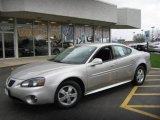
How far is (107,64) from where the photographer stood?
7270 millimetres

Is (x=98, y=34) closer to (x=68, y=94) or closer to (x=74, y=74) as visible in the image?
(x=74, y=74)

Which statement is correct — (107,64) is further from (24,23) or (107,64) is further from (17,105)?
(24,23)

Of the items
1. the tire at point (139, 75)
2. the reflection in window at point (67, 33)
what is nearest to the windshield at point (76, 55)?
the tire at point (139, 75)

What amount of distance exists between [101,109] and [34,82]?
1.61 metres

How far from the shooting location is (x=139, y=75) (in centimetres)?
868

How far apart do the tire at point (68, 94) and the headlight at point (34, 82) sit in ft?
1.36

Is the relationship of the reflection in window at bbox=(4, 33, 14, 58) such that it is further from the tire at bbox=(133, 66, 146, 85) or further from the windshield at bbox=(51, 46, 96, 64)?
the tire at bbox=(133, 66, 146, 85)

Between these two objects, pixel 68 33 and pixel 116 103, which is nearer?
pixel 116 103

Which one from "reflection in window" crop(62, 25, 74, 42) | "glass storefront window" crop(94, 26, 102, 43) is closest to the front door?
"reflection in window" crop(62, 25, 74, 42)

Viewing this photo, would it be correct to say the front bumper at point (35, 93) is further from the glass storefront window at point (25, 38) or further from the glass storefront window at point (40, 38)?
the glass storefront window at point (40, 38)

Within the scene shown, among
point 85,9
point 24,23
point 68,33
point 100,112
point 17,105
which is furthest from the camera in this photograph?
point 68,33

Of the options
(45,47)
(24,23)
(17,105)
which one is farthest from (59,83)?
(45,47)

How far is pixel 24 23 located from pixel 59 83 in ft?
55.7

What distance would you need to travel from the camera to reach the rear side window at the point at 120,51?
309 inches
